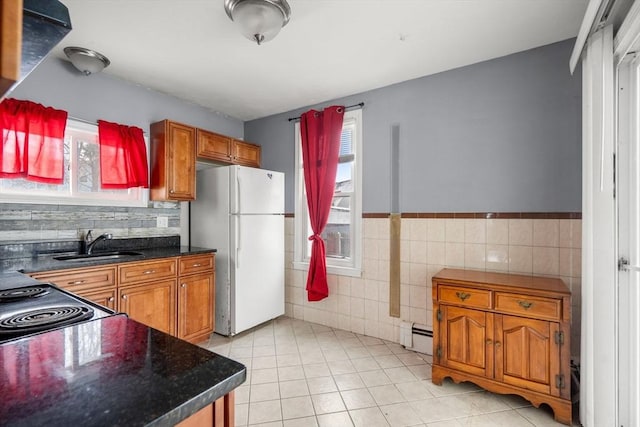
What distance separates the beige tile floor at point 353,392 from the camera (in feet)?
6.40

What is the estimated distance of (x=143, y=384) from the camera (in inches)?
24.3

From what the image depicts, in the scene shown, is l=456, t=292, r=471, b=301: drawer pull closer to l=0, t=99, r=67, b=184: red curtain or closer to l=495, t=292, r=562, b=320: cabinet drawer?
l=495, t=292, r=562, b=320: cabinet drawer

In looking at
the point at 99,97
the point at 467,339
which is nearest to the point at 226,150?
the point at 99,97

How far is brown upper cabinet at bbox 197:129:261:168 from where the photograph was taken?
11.2 ft

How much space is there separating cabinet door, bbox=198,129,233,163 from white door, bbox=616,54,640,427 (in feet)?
11.1

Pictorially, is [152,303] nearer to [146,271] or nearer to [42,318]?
[146,271]

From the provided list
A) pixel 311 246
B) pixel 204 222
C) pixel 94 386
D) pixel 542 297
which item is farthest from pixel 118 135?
pixel 542 297

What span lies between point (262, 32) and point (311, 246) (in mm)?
2386

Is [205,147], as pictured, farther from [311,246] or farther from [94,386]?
[94,386]

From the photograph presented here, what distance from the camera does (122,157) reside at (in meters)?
2.92

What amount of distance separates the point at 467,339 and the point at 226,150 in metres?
3.08

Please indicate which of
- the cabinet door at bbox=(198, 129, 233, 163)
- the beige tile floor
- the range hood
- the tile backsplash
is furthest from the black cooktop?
the cabinet door at bbox=(198, 129, 233, 163)

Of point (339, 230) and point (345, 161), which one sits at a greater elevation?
point (345, 161)

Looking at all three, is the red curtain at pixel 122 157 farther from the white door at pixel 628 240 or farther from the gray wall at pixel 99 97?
the white door at pixel 628 240
